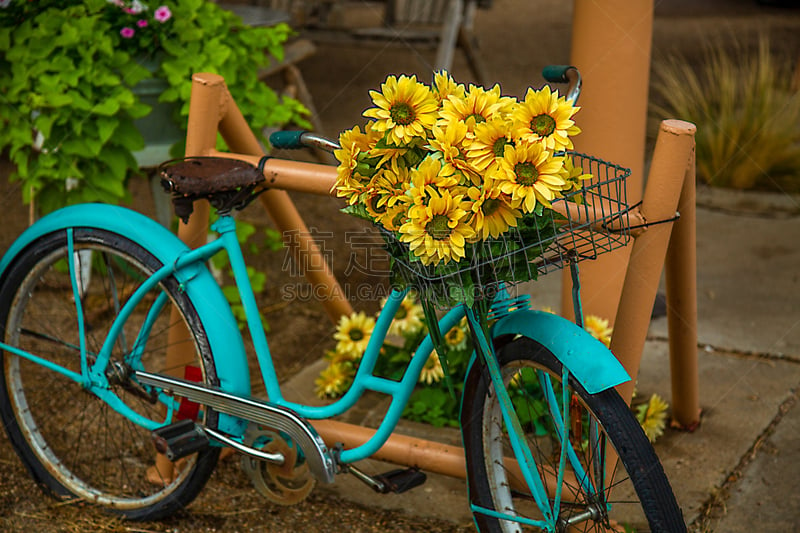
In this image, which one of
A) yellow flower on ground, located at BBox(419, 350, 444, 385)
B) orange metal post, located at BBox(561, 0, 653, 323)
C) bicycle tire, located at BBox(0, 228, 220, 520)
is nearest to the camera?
bicycle tire, located at BBox(0, 228, 220, 520)

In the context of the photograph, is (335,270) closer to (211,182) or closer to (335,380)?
(335,380)

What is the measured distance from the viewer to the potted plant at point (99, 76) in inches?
118

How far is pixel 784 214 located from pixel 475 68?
→ 1935 millimetres

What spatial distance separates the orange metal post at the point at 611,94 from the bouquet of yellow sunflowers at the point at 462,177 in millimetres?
970

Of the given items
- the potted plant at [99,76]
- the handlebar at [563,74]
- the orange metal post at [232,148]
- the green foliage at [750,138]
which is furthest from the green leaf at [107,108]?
the green foliage at [750,138]

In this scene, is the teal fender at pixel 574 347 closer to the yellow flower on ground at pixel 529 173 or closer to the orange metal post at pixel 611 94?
the yellow flower on ground at pixel 529 173

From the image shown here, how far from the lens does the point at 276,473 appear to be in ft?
7.33

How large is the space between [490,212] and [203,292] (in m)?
0.89

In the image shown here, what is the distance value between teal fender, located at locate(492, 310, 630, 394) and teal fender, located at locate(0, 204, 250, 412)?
696mm

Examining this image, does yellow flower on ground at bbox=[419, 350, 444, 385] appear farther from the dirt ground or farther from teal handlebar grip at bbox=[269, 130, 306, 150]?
teal handlebar grip at bbox=[269, 130, 306, 150]

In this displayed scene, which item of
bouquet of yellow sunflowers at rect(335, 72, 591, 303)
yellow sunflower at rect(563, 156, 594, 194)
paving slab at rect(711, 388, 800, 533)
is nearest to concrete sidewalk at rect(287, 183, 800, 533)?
paving slab at rect(711, 388, 800, 533)

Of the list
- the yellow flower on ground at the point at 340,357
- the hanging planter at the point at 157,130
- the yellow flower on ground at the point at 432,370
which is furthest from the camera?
the hanging planter at the point at 157,130

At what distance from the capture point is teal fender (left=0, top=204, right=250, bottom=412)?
218 cm

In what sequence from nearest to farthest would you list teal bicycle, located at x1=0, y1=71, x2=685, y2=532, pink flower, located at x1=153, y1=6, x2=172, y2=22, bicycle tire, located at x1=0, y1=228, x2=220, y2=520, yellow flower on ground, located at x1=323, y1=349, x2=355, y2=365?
teal bicycle, located at x1=0, y1=71, x2=685, y2=532 < bicycle tire, located at x1=0, y1=228, x2=220, y2=520 < yellow flower on ground, located at x1=323, y1=349, x2=355, y2=365 < pink flower, located at x1=153, y1=6, x2=172, y2=22
